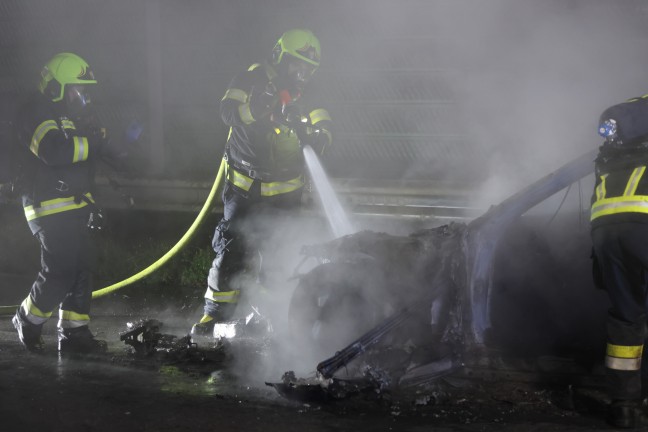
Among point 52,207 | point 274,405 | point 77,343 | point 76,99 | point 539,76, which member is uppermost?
point 539,76

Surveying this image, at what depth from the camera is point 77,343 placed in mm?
5773

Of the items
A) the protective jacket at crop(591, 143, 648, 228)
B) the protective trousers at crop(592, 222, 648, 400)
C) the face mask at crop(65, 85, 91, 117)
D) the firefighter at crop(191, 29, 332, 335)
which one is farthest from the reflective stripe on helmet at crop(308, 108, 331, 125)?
the protective trousers at crop(592, 222, 648, 400)

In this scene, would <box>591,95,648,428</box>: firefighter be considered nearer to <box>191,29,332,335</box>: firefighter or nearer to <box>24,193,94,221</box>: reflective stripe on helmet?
<box>191,29,332,335</box>: firefighter

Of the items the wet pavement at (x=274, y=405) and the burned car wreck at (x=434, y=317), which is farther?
the burned car wreck at (x=434, y=317)

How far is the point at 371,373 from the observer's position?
4.40 meters

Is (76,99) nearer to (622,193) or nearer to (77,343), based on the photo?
(77,343)

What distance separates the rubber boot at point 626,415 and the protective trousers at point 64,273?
11.5ft

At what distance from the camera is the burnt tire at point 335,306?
463 centimetres

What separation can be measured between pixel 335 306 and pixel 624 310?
1.52 meters

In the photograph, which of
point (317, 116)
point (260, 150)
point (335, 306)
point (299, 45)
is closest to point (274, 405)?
point (335, 306)

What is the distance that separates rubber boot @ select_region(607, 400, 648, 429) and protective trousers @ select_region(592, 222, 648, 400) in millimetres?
33

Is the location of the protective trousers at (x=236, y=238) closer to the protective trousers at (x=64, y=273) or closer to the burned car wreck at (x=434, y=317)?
the protective trousers at (x=64, y=273)

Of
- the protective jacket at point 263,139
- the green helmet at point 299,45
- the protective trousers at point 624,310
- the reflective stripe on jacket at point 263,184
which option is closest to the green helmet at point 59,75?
the protective jacket at point 263,139

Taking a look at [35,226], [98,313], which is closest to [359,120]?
[98,313]
